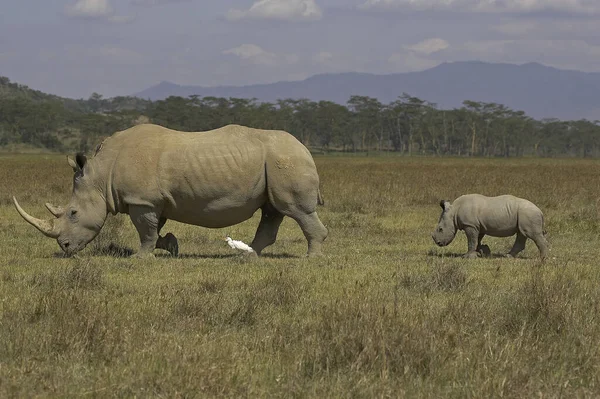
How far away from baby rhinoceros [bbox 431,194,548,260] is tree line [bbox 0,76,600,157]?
90.7 meters

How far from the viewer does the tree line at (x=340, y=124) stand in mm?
104625

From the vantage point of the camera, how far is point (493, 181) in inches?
1230

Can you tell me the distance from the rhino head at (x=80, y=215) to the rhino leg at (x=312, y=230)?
264 centimetres

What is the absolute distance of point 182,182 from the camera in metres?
11.8

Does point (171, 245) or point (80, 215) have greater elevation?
point (80, 215)

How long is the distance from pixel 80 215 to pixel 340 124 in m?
116

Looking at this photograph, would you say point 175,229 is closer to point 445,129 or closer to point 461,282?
point 461,282

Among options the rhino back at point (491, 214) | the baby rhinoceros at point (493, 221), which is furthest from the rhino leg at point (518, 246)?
the rhino back at point (491, 214)

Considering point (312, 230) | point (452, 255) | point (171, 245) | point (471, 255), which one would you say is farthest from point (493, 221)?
point (171, 245)

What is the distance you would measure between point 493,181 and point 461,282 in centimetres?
2228

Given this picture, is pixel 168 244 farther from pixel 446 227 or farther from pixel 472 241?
pixel 472 241

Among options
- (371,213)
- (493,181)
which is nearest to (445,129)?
(493,181)

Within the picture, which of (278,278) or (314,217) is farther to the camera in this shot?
(314,217)

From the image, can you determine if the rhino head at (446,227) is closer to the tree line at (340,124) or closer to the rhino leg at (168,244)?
the rhino leg at (168,244)
